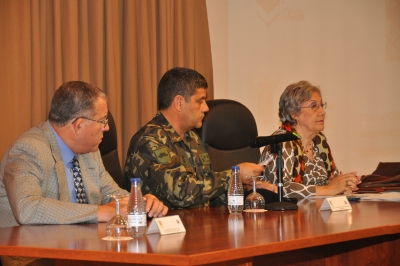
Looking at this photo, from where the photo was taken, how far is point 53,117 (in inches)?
106

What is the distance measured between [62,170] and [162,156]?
582 mm

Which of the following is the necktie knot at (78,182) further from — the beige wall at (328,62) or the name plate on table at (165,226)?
the beige wall at (328,62)

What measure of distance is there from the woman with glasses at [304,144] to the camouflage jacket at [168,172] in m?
0.63

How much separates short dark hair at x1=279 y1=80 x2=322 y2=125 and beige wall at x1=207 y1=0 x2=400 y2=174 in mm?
1070

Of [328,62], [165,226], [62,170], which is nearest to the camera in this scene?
[165,226]

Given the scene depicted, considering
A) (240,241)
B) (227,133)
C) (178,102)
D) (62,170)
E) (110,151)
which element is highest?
(178,102)

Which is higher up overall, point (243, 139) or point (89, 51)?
point (89, 51)

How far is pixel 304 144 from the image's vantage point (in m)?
3.88

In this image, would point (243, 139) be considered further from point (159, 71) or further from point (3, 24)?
point (3, 24)

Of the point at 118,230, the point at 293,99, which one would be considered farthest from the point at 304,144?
the point at 118,230

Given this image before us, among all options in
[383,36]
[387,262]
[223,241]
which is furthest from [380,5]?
[223,241]

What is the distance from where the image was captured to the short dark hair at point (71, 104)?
2.66m

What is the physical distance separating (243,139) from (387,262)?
139 cm

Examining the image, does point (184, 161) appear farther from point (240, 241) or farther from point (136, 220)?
point (240, 241)
